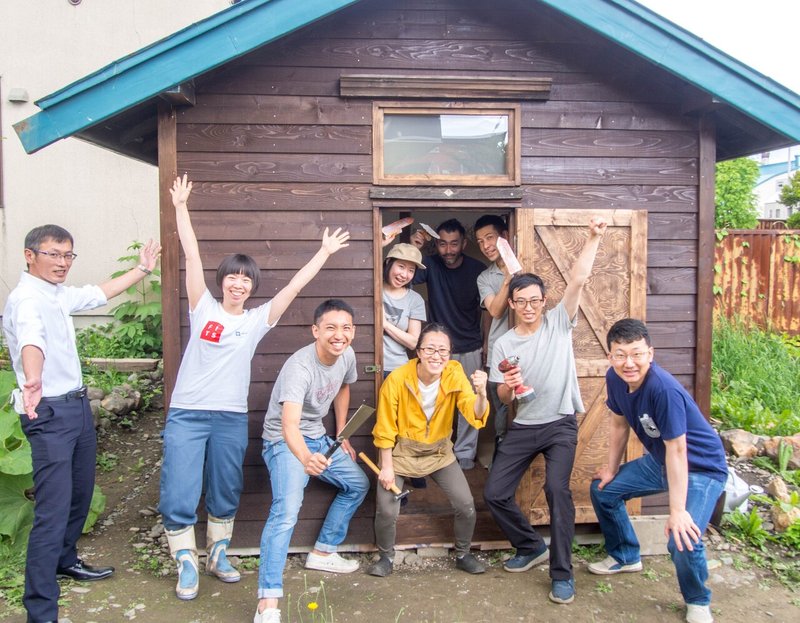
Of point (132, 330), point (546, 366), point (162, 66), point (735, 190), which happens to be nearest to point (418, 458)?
point (546, 366)

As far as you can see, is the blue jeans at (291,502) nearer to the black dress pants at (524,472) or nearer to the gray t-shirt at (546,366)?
the black dress pants at (524,472)

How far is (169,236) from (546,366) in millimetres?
2575

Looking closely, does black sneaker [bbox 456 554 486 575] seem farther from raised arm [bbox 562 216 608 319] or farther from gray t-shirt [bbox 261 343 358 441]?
raised arm [bbox 562 216 608 319]

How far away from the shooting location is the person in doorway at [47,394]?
3.55 m

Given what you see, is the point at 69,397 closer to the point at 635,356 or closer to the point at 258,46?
the point at 258,46

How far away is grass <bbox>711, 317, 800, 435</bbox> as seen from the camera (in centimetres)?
688

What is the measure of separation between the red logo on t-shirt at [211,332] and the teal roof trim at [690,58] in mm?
2818

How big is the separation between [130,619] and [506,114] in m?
3.89

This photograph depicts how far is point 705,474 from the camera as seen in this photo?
12.2 ft

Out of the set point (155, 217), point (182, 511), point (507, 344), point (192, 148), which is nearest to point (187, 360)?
point (182, 511)

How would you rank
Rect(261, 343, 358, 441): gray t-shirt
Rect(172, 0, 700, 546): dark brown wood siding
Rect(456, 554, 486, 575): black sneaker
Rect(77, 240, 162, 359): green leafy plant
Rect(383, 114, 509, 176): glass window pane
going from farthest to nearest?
Rect(77, 240, 162, 359): green leafy plant → Rect(383, 114, 509, 176): glass window pane → Rect(172, 0, 700, 546): dark brown wood siding → Rect(456, 554, 486, 575): black sneaker → Rect(261, 343, 358, 441): gray t-shirt

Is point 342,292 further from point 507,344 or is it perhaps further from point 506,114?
point 506,114

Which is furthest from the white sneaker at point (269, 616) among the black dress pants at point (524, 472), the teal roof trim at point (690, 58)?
the teal roof trim at point (690, 58)

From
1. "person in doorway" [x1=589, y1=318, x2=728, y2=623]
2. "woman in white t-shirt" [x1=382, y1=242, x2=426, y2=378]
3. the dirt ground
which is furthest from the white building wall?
"person in doorway" [x1=589, y1=318, x2=728, y2=623]
